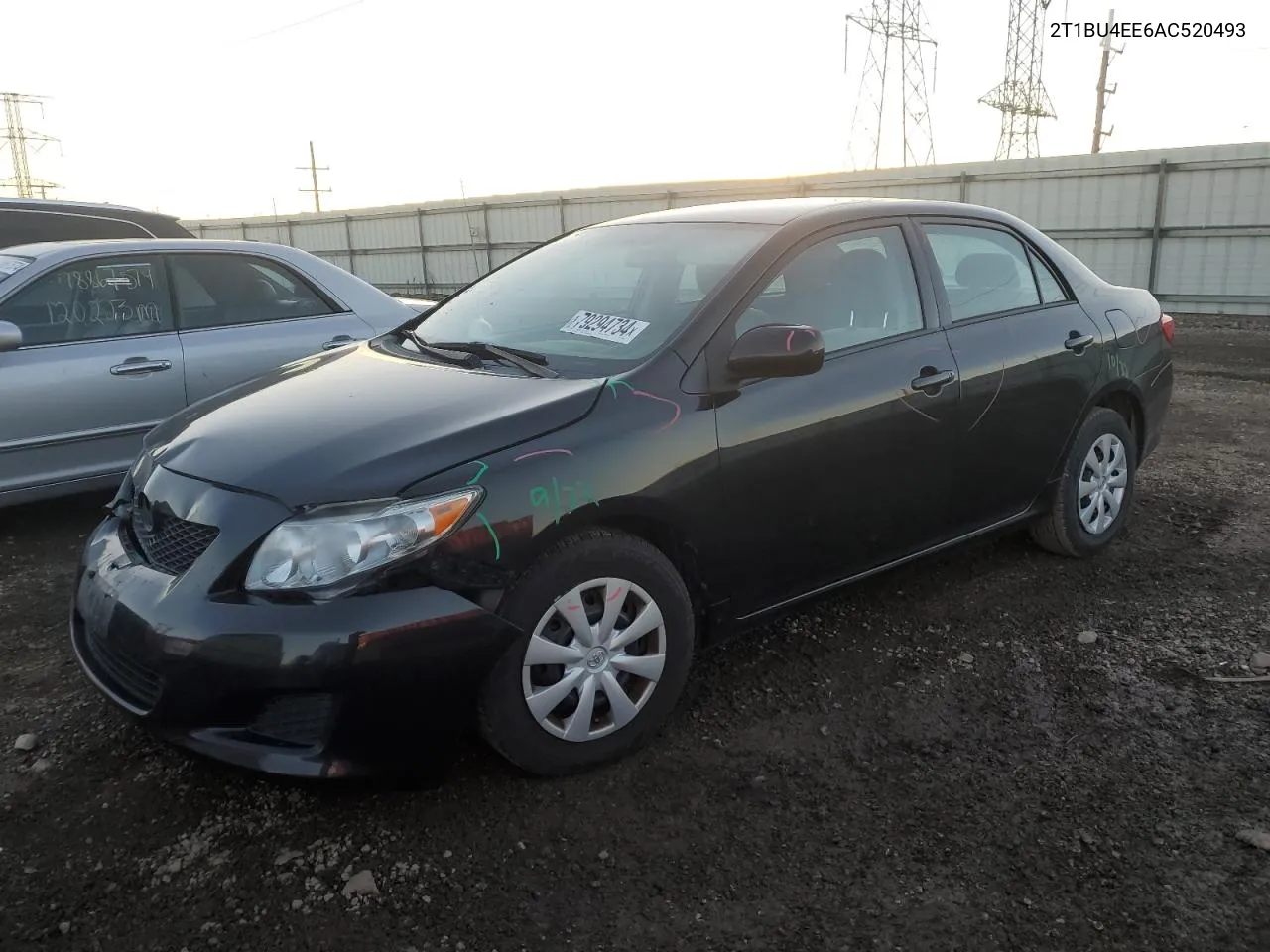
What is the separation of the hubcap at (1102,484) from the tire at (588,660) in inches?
90.0

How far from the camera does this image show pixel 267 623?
226 centimetres

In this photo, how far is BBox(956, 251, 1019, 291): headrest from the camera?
3818 millimetres

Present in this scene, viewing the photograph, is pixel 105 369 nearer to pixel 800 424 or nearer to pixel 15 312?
pixel 15 312

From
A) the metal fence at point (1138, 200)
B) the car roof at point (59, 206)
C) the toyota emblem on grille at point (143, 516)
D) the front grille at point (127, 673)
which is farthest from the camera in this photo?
the metal fence at point (1138, 200)

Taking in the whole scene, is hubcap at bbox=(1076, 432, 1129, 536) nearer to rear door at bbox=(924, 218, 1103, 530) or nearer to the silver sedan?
rear door at bbox=(924, 218, 1103, 530)

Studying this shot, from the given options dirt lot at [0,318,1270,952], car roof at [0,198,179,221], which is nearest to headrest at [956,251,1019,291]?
dirt lot at [0,318,1270,952]

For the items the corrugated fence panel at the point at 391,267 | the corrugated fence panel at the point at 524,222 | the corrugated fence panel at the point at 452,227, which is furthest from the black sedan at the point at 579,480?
the corrugated fence panel at the point at 391,267

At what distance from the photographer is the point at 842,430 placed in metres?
3.12

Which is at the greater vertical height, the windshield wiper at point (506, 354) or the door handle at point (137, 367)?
the windshield wiper at point (506, 354)

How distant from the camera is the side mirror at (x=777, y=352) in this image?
2.80 m

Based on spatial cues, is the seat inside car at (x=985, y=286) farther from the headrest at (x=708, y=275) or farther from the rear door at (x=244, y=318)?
the rear door at (x=244, y=318)

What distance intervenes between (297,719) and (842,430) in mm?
1834

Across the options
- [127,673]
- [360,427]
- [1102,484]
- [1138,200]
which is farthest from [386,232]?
[127,673]

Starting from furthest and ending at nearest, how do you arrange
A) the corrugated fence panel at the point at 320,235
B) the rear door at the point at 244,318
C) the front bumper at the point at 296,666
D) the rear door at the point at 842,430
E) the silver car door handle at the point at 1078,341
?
the corrugated fence panel at the point at 320,235 → the rear door at the point at 244,318 → the silver car door handle at the point at 1078,341 → the rear door at the point at 842,430 → the front bumper at the point at 296,666
